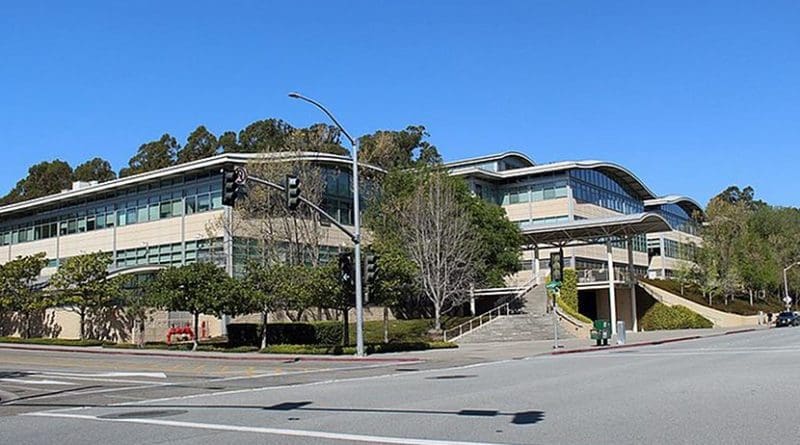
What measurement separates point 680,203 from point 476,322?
56.9 m

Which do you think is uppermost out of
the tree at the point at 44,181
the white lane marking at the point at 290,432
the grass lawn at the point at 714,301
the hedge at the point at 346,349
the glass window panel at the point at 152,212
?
the tree at the point at 44,181

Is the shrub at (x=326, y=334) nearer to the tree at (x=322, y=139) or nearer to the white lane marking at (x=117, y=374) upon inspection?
the white lane marking at (x=117, y=374)

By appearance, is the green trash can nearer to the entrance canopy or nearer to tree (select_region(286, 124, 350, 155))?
the entrance canopy

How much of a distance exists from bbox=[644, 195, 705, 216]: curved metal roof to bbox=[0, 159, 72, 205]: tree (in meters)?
74.0

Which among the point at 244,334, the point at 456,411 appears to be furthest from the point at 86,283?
the point at 456,411

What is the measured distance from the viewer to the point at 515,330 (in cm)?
5131

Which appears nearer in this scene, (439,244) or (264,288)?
(264,288)

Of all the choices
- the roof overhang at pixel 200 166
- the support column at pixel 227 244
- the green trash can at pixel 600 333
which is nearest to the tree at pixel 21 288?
the roof overhang at pixel 200 166

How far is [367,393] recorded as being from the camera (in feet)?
56.5

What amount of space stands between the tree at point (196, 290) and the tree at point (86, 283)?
10754mm

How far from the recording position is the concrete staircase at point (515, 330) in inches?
1951

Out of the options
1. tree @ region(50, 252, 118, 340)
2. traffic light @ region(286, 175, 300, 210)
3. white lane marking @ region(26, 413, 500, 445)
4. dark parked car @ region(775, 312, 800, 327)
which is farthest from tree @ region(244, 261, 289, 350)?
dark parked car @ region(775, 312, 800, 327)

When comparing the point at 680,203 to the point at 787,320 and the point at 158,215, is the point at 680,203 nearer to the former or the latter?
the point at 787,320

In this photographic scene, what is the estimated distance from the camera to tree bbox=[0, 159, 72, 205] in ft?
360
